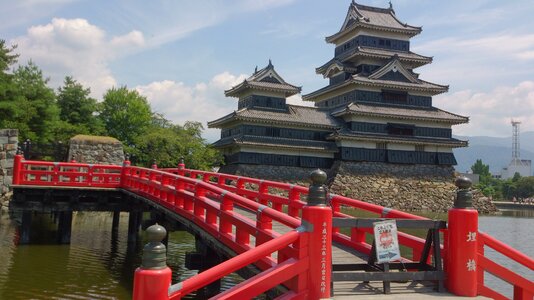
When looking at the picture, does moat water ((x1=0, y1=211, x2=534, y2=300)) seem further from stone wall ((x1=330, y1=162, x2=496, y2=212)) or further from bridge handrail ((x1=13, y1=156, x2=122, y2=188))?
stone wall ((x1=330, y1=162, x2=496, y2=212))

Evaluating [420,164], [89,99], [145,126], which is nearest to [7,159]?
[89,99]

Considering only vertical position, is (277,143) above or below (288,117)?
below

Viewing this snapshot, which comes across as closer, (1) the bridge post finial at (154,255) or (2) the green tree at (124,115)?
(1) the bridge post finial at (154,255)

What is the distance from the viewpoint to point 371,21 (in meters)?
50.3

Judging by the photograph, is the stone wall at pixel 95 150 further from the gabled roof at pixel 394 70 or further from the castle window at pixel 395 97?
the castle window at pixel 395 97

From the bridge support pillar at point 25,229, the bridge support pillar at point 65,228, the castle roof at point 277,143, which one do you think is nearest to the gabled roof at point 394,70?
the castle roof at point 277,143

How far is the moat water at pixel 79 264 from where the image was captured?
38.6ft

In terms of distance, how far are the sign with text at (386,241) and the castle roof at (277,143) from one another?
34801 mm

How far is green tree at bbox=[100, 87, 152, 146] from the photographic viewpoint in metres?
48.8

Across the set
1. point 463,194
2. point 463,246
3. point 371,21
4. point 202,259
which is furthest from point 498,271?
point 371,21

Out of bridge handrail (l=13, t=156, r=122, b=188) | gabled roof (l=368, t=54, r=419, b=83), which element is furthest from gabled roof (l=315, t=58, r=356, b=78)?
bridge handrail (l=13, t=156, r=122, b=188)

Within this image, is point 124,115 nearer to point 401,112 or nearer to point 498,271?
point 401,112

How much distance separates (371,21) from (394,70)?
7547 mm

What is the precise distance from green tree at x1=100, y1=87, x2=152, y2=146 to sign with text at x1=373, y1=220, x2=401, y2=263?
44305 mm
